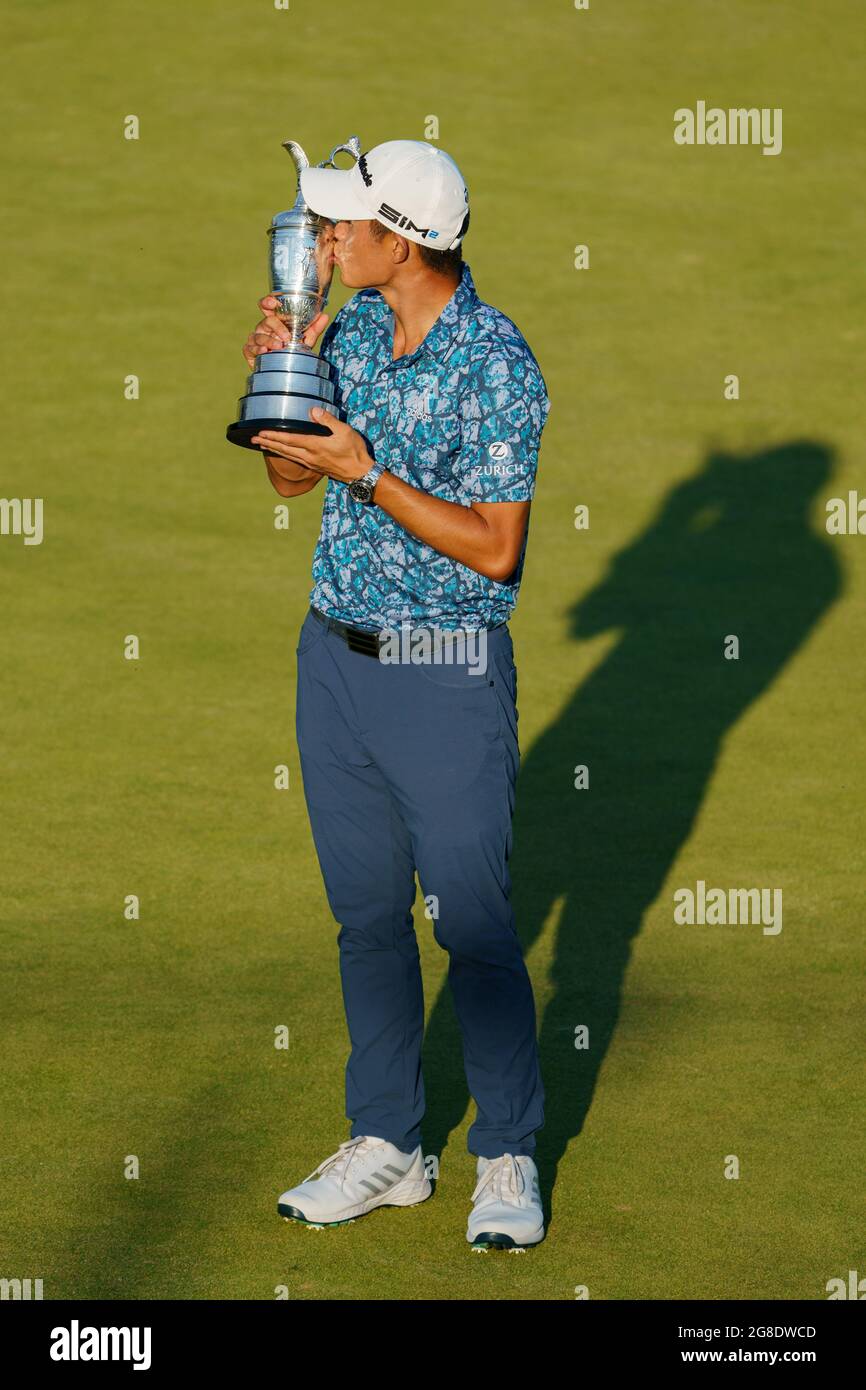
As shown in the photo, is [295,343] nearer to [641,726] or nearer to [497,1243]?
[497,1243]

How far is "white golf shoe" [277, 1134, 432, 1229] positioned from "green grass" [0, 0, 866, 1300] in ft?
0.22

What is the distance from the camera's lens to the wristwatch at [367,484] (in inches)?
159

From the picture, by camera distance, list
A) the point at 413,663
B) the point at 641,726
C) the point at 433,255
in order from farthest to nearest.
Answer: the point at 641,726 < the point at 413,663 < the point at 433,255

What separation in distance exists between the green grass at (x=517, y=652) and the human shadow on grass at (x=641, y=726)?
0.09ft

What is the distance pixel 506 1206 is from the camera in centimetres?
443

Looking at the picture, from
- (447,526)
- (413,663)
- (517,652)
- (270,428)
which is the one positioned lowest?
(413,663)

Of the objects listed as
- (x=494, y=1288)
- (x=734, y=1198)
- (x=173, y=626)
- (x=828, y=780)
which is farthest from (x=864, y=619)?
(x=494, y=1288)

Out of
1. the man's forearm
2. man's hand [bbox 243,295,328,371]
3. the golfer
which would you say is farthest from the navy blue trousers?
man's hand [bbox 243,295,328,371]

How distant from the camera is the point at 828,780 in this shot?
8.28 m

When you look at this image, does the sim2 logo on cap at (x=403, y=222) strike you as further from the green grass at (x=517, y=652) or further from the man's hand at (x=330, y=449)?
the green grass at (x=517, y=652)

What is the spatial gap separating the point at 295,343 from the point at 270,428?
1.17 feet

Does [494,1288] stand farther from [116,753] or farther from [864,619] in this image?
[864,619]

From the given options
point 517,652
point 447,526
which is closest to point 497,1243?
point 447,526

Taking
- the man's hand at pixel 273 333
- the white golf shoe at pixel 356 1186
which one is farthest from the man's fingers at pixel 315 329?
the white golf shoe at pixel 356 1186
